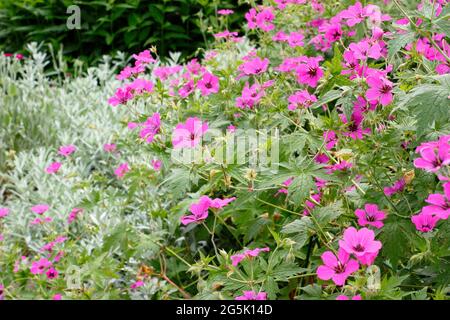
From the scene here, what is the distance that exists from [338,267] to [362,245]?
6cm

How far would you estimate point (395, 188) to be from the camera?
5.07 ft

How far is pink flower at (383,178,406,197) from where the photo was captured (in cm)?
154

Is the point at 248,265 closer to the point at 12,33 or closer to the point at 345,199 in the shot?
the point at 345,199

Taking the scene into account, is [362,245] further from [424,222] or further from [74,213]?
[74,213]

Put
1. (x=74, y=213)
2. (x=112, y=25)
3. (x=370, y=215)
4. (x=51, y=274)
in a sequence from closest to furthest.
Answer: (x=370, y=215)
(x=51, y=274)
(x=74, y=213)
(x=112, y=25)

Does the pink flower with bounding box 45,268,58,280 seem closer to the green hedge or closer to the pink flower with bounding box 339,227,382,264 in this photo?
the pink flower with bounding box 339,227,382,264

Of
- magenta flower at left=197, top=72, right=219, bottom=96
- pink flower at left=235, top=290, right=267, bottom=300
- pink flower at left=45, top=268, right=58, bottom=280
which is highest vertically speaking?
magenta flower at left=197, top=72, right=219, bottom=96

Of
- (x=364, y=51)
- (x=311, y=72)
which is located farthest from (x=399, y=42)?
(x=311, y=72)

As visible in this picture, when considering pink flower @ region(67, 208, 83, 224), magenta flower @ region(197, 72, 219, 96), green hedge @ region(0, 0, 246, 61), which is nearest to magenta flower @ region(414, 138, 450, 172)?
magenta flower @ region(197, 72, 219, 96)

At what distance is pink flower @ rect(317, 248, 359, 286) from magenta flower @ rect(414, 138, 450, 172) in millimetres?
221

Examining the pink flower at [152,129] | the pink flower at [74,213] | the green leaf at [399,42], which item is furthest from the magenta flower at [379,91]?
the pink flower at [74,213]

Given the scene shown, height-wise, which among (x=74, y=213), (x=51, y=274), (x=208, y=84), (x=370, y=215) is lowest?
(x=51, y=274)

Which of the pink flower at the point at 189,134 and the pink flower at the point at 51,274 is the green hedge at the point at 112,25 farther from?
the pink flower at the point at 189,134

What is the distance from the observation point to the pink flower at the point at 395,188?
1.54 meters
